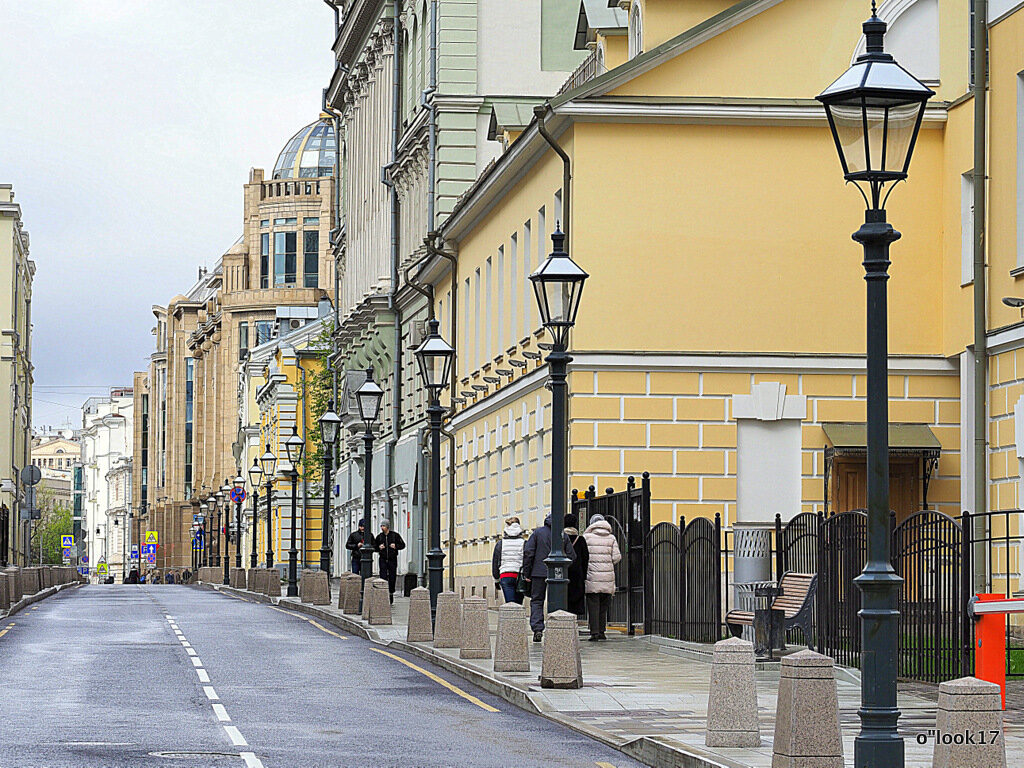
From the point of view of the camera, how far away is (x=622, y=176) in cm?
3172

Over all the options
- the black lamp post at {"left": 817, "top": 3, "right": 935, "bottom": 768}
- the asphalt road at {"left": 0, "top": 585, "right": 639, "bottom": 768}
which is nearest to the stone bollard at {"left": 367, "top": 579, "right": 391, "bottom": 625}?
the asphalt road at {"left": 0, "top": 585, "right": 639, "bottom": 768}

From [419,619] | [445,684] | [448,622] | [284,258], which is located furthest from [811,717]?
[284,258]

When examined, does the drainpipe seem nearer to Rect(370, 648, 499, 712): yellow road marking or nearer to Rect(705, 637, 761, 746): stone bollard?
Rect(370, 648, 499, 712): yellow road marking

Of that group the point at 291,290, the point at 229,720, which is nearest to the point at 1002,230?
the point at 229,720

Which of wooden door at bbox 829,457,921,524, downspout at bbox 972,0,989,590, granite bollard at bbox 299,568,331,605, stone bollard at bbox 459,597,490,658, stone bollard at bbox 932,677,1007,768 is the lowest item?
granite bollard at bbox 299,568,331,605

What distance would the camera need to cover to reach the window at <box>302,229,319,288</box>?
412ft

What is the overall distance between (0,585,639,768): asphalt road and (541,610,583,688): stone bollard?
56cm

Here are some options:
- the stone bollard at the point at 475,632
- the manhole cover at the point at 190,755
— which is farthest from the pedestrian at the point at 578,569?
the manhole cover at the point at 190,755

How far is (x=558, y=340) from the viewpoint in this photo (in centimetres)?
2114

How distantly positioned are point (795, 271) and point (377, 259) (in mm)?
29958

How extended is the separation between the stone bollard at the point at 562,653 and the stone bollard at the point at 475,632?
4.39 meters

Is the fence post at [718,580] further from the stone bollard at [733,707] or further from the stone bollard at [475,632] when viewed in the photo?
the stone bollard at [733,707]

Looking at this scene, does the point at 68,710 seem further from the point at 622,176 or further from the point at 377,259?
the point at 377,259

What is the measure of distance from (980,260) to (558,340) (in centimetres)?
913
